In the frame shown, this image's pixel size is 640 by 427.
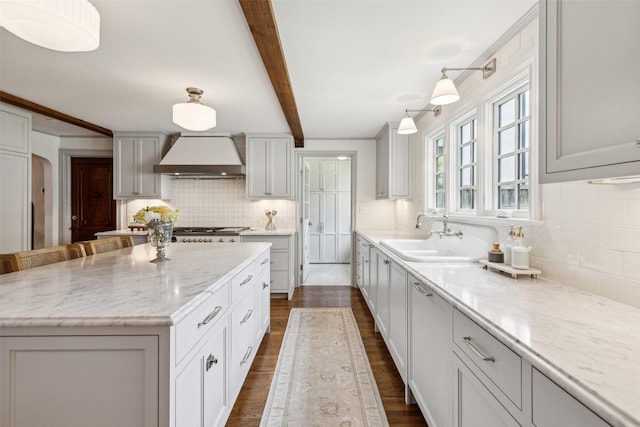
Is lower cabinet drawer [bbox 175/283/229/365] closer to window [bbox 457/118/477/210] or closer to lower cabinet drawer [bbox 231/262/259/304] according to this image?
lower cabinet drawer [bbox 231/262/259/304]

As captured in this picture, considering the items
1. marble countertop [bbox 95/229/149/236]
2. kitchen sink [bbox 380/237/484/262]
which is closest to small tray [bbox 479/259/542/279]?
kitchen sink [bbox 380/237/484/262]

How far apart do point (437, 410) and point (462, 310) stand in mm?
642

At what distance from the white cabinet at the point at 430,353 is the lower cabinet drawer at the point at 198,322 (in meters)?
1.04

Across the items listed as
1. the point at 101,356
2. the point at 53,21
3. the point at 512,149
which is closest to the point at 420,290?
the point at 512,149

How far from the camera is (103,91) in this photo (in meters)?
2.96

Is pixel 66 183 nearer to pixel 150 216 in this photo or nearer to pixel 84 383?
pixel 150 216

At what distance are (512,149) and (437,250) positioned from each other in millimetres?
1086

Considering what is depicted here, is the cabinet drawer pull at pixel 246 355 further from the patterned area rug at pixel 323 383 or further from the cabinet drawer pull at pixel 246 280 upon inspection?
the cabinet drawer pull at pixel 246 280

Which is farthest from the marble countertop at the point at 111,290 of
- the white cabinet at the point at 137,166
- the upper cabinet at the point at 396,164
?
the white cabinet at the point at 137,166

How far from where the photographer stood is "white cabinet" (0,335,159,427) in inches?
36.9

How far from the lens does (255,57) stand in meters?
2.29

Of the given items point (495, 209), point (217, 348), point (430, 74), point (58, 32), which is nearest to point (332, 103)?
point (430, 74)

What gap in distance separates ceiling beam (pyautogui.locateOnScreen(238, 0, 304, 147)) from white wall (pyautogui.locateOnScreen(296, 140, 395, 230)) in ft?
5.50

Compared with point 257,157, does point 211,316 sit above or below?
below
